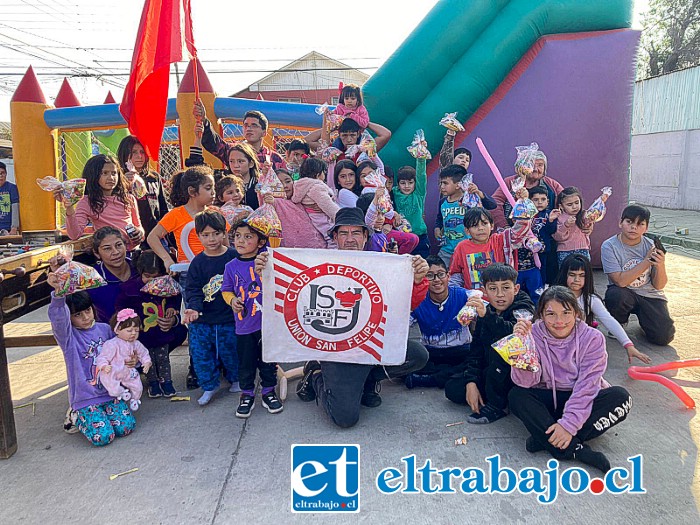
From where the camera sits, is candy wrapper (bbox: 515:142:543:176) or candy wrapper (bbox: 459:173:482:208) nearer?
candy wrapper (bbox: 515:142:543:176)

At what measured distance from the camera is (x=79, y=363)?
3109 mm

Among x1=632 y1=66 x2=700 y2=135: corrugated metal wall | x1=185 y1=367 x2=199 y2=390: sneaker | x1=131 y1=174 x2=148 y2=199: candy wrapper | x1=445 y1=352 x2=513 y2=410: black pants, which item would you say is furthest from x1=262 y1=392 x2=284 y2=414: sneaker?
x1=632 y1=66 x2=700 y2=135: corrugated metal wall

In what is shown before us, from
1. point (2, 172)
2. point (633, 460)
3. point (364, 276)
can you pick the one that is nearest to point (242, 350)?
point (364, 276)

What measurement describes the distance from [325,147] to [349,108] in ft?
1.72

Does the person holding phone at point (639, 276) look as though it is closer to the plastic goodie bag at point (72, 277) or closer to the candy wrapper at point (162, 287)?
the candy wrapper at point (162, 287)

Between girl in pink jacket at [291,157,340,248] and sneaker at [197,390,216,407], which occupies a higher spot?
girl in pink jacket at [291,157,340,248]

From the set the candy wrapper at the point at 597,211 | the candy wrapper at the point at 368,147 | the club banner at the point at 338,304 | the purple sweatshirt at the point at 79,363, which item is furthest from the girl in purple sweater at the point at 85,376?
the candy wrapper at the point at 597,211

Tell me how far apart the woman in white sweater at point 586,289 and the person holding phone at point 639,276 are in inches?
24.4

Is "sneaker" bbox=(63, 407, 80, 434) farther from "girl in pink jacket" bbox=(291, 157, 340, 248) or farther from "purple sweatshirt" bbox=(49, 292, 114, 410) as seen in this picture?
"girl in pink jacket" bbox=(291, 157, 340, 248)

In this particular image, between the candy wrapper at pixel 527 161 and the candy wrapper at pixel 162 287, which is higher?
the candy wrapper at pixel 527 161

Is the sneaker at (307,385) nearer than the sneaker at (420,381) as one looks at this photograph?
Yes

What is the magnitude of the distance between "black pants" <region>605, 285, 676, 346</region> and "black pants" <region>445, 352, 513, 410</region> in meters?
1.98

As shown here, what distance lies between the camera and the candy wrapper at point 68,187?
366 centimetres

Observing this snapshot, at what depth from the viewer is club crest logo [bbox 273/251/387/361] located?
3.32 meters
